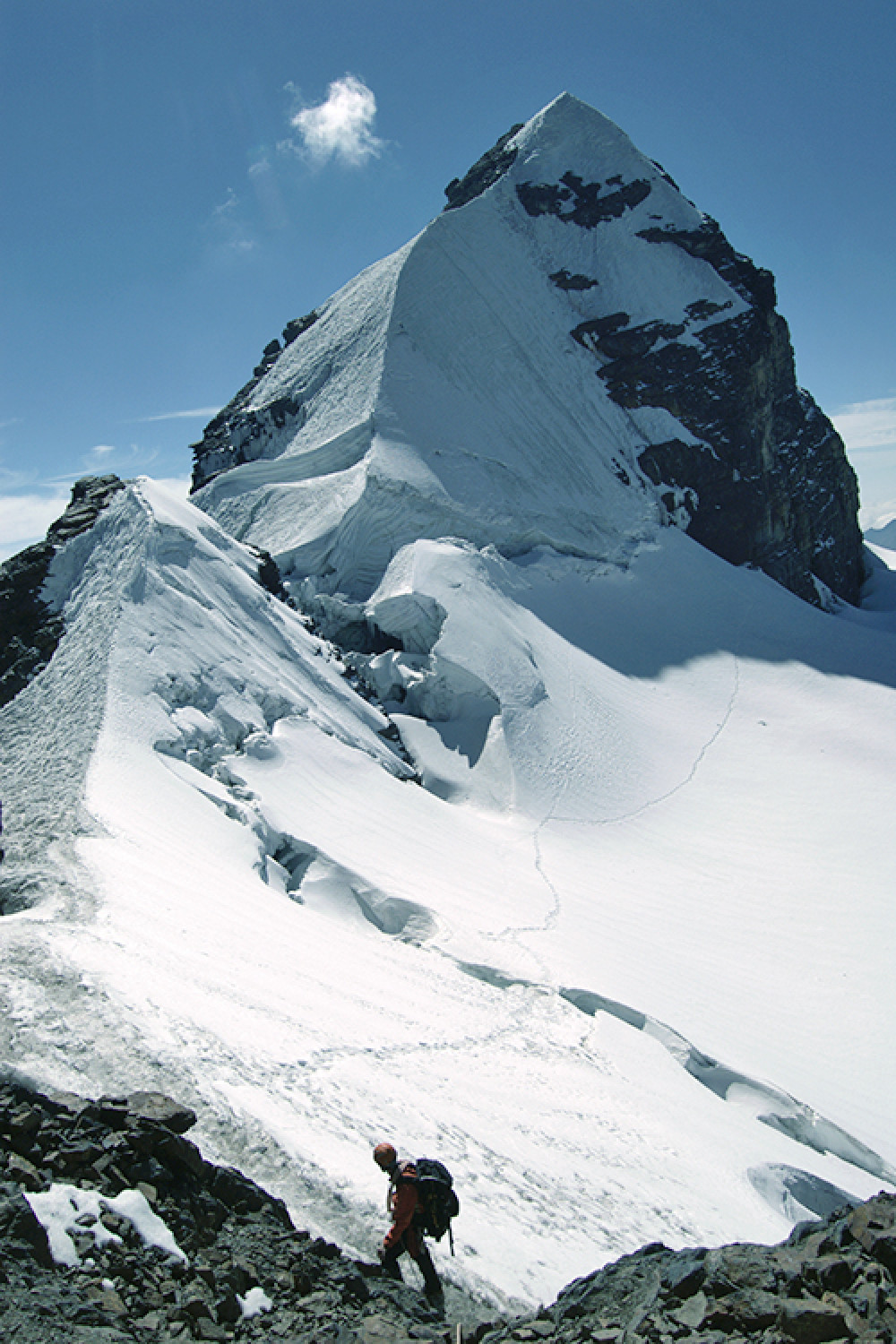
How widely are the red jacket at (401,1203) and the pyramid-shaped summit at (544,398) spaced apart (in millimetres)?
26403

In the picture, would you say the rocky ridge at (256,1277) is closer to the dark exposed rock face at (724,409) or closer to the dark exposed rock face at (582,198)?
the dark exposed rock face at (724,409)

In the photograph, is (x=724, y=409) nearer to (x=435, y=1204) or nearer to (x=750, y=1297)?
(x=435, y=1204)

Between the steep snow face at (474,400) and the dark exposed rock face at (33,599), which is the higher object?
the steep snow face at (474,400)

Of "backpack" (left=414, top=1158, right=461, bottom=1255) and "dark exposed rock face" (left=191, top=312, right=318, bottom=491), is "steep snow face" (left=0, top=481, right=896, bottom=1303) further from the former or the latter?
"dark exposed rock face" (left=191, top=312, right=318, bottom=491)

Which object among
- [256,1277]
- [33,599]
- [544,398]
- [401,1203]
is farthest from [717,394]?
[256,1277]

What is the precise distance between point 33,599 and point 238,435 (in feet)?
67.9

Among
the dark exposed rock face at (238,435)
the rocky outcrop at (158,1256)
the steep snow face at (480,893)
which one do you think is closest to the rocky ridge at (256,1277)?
the rocky outcrop at (158,1256)

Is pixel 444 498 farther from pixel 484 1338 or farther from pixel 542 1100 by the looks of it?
pixel 484 1338

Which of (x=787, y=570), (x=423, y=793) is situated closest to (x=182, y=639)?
(x=423, y=793)

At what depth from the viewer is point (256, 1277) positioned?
15.0 ft

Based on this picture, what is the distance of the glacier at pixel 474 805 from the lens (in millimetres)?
6988

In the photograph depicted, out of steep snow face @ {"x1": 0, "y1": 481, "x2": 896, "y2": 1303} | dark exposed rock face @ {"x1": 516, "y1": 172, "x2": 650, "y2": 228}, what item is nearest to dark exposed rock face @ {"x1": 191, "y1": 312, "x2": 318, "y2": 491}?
steep snow face @ {"x1": 0, "y1": 481, "x2": 896, "y2": 1303}

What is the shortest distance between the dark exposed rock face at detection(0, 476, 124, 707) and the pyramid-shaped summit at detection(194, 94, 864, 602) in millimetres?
8713

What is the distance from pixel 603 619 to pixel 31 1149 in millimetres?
30574
